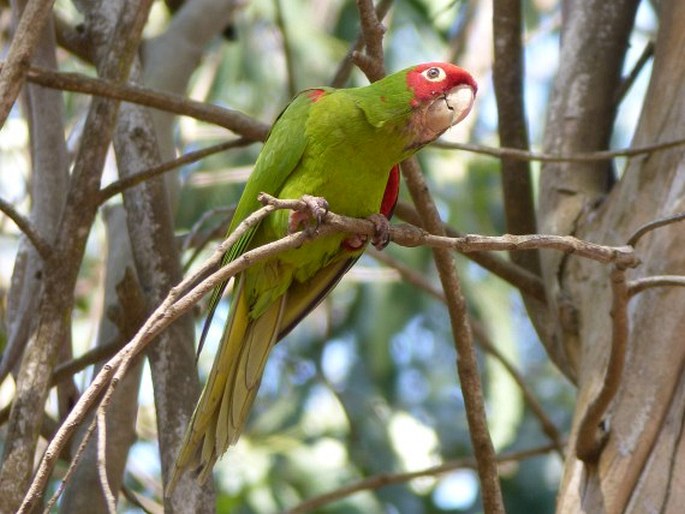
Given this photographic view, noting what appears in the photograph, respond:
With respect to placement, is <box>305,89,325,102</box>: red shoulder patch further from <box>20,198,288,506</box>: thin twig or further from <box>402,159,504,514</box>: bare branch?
<box>20,198,288,506</box>: thin twig

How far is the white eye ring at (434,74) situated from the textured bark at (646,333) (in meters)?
0.69

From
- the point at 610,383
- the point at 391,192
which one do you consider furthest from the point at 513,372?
the point at 610,383

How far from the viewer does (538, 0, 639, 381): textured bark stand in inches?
143

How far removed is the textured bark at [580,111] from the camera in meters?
3.64

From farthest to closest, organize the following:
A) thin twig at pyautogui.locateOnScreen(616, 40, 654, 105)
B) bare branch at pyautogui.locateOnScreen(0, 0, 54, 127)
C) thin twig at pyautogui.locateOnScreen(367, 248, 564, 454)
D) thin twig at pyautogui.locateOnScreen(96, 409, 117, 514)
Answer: thin twig at pyautogui.locateOnScreen(367, 248, 564, 454)
thin twig at pyautogui.locateOnScreen(616, 40, 654, 105)
bare branch at pyautogui.locateOnScreen(0, 0, 54, 127)
thin twig at pyautogui.locateOnScreen(96, 409, 117, 514)

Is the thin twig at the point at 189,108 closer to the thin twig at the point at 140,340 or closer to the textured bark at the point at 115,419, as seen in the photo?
the textured bark at the point at 115,419

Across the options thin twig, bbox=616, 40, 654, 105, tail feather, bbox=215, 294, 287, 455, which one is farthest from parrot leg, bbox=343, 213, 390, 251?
thin twig, bbox=616, 40, 654, 105

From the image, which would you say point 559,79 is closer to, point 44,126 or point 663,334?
point 663,334

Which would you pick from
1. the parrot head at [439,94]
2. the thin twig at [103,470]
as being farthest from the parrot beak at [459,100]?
the thin twig at [103,470]

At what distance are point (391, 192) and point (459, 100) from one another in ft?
1.52

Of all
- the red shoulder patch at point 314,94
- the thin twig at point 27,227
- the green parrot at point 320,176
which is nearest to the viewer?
the thin twig at point 27,227

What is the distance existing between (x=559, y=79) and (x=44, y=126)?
193 cm

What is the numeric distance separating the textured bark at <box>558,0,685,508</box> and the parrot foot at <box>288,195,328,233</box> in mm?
938

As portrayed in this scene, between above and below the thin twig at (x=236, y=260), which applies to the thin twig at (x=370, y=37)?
above
